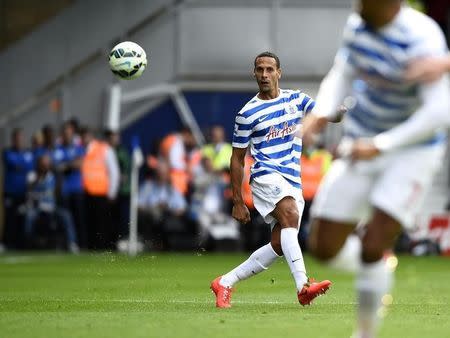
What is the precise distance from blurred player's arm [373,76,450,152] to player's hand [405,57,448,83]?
0.05 m

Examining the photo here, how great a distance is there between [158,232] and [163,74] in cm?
411

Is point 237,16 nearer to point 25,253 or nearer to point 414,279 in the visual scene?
point 25,253

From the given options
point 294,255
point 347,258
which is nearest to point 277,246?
point 294,255

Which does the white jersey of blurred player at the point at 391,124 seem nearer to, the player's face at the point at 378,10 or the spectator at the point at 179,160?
the player's face at the point at 378,10

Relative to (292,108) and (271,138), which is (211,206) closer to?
(292,108)

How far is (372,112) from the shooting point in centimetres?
897

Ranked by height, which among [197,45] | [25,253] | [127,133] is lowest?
[25,253]

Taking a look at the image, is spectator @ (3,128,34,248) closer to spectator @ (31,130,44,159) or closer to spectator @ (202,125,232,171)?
spectator @ (31,130,44,159)

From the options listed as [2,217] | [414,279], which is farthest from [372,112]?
[2,217]

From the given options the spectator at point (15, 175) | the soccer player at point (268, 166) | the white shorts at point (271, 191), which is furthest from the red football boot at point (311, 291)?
the spectator at point (15, 175)

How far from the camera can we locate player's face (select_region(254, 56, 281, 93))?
43.9ft

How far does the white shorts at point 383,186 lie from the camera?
8695mm

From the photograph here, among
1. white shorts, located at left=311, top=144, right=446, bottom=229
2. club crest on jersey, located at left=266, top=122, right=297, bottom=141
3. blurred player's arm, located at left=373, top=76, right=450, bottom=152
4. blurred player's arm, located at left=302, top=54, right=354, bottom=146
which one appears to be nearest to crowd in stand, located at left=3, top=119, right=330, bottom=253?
club crest on jersey, located at left=266, top=122, right=297, bottom=141

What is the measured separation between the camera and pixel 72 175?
26.3 metres
